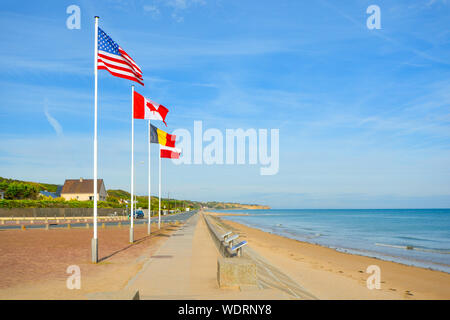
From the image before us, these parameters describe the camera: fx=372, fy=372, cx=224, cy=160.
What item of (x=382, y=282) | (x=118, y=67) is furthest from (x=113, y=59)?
(x=382, y=282)

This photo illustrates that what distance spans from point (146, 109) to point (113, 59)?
20.5 ft

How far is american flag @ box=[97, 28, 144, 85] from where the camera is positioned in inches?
571

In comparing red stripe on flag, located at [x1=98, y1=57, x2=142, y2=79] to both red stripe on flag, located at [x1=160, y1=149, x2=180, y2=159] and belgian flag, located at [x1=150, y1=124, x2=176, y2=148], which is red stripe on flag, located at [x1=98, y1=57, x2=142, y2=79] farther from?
red stripe on flag, located at [x1=160, y1=149, x2=180, y2=159]

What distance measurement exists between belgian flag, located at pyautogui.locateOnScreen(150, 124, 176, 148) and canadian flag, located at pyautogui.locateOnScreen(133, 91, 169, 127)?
3.56 m

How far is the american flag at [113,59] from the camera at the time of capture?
47.6ft

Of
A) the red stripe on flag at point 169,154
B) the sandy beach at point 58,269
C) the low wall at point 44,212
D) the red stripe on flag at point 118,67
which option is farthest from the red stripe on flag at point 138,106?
the low wall at point 44,212

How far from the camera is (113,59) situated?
14.9 m

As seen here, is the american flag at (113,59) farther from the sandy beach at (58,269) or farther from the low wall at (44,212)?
the low wall at (44,212)

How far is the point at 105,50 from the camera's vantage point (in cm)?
1466

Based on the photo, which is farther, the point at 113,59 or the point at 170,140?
the point at 170,140

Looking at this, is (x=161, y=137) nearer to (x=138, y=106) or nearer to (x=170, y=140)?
(x=170, y=140)
